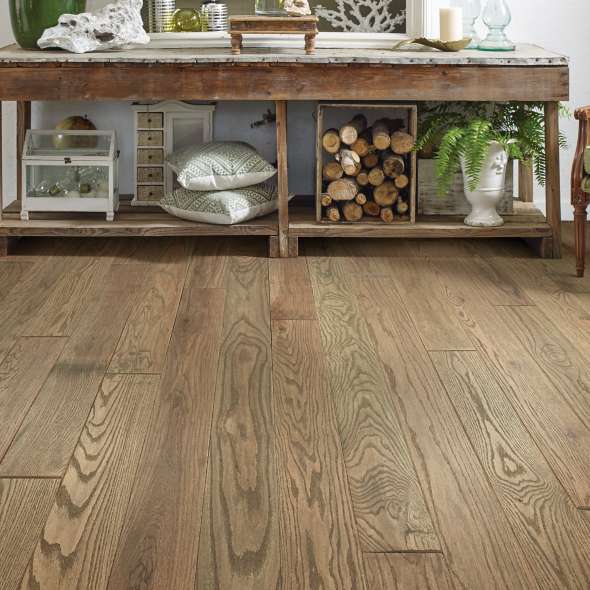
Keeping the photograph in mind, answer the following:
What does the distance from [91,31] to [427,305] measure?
1.61 m

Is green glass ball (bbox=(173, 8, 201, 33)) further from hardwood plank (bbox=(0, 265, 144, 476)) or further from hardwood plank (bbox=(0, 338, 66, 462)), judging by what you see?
hardwood plank (bbox=(0, 338, 66, 462))

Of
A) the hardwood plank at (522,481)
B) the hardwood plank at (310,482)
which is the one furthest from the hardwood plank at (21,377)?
the hardwood plank at (522,481)

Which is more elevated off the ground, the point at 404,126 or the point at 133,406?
the point at 404,126

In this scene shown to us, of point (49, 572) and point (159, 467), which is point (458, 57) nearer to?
point (159, 467)

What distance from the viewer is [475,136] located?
145 inches

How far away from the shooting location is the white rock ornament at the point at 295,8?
3.85m

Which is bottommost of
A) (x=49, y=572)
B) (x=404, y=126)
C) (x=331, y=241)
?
(x=49, y=572)

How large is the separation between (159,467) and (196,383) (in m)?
0.49

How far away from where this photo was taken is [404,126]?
13.3 feet

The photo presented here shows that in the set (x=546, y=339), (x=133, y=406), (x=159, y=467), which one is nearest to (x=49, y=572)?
(x=159, y=467)

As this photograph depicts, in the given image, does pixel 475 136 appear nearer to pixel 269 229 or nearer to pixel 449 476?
pixel 269 229

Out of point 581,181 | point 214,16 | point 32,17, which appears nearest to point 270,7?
point 214,16

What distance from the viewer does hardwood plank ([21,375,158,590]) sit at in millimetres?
1737

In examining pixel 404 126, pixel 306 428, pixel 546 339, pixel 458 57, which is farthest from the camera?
pixel 404 126
